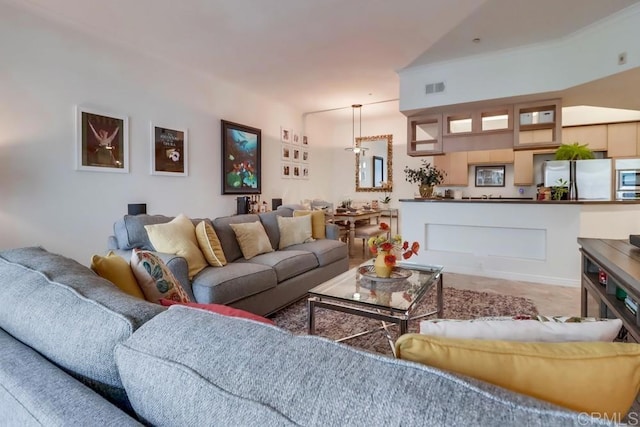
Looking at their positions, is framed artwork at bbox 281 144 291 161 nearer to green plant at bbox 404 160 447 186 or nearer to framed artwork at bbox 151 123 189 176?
framed artwork at bbox 151 123 189 176

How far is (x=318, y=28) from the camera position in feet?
10.6

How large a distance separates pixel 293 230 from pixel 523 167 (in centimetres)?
455

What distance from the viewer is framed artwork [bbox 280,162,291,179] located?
5980mm

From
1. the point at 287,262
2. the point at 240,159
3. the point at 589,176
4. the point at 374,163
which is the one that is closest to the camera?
the point at 287,262

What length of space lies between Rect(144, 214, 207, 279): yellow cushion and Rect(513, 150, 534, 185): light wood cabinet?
5.62 meters

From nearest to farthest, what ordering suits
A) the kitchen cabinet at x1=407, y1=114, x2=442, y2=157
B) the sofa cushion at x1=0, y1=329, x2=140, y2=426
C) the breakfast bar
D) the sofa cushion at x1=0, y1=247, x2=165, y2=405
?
A: the sofa cushion at x1=0, y1=329, x2=140, y2=426 → the sofa cushion at x1=0, y1=247, x2=165, y2=405 → the breakfast bar → the kitchen cabinet at x1=407, y1=114, x2=442, y2=157

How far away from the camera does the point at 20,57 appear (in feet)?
9.10

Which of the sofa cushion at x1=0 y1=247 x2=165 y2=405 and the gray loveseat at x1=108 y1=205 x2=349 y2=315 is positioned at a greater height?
the sofa cushion at x1=0 y1=247 x2=165 y2=405

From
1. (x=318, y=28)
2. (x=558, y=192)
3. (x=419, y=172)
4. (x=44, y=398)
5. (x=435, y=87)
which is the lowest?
(x=44, y=398)

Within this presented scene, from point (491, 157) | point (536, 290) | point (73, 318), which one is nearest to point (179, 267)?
point (73, 318)

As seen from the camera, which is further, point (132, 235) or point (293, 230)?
point (293, 230)

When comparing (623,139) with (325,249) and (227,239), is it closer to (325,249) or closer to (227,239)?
(325,249)

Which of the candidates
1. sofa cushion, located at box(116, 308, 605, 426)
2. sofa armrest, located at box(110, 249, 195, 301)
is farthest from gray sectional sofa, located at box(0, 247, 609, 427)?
sofa armrest, located at box(110, 249, 195, 301)

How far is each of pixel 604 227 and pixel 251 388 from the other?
199 inches
